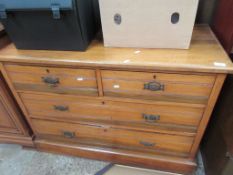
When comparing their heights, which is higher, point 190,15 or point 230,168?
point 190,15

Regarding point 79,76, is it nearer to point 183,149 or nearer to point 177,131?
point 177,131

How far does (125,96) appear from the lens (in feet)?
3.22

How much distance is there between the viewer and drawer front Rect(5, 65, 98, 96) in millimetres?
959

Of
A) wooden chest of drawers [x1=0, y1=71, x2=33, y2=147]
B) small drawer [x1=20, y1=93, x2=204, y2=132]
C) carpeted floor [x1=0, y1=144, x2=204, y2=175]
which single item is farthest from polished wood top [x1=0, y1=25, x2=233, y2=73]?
carpeted floor [x1=0, y1=144, x2=204, y2=175]

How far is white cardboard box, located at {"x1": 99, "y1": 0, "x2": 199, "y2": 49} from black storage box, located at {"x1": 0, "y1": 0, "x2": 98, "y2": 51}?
4.6 inches

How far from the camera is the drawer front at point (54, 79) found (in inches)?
37.8

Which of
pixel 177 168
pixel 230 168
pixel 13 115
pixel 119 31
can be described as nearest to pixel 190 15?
pixel 119 31

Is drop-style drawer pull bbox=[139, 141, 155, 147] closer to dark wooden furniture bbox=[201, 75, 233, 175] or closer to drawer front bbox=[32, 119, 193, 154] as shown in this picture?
drawer front bbox=[32, 119, 193, 154]

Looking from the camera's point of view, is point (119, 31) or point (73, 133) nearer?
point (119, 31)

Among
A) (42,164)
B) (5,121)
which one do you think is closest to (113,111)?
(42,164)

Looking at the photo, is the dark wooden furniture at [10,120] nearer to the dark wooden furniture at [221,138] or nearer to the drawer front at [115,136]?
the drawer front at [115,136]

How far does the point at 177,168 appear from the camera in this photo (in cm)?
122

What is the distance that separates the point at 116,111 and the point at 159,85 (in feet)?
1.01

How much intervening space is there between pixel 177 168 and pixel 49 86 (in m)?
0.97
